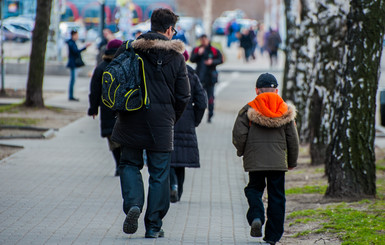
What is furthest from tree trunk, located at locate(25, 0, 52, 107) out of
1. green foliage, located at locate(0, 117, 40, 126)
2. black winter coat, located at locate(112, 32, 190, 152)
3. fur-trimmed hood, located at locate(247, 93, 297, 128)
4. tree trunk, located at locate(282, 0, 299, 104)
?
fur-trimmed hood, located at locate(247, 93, 297, 128)

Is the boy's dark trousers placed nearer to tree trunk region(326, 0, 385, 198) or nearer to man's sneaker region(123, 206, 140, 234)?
man's sneaker region(123, 206, 140, 234)

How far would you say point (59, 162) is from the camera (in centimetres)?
1080

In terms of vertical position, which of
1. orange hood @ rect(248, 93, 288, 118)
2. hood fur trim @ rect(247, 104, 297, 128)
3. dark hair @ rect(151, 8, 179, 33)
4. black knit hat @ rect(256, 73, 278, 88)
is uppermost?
dark hair @ rect(151, 8, 179, 33)

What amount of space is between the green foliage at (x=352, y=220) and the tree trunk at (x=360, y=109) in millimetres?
341

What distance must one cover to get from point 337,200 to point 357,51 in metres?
1.58

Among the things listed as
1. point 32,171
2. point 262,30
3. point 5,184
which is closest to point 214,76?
point 32,171

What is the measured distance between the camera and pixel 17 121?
15.0 m

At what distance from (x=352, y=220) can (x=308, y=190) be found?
6.88 feet

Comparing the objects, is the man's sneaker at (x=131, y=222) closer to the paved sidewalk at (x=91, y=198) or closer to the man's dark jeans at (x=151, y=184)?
the man's dark jeans at (x=151, y=184)

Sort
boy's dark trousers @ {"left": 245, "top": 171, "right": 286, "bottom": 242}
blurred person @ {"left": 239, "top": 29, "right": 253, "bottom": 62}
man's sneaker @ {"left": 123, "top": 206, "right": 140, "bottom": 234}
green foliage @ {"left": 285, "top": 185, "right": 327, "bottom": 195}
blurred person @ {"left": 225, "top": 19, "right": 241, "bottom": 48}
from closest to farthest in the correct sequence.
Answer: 1. man's sneaker @ {"left": 123, "top": 206, "right": 140, "bottom": 234}
2. boy's dark trousers @ {"left": 245, "top": 171, "right": 286, "bottom": 242}
3. green foliage @ {"left": 285, "top": 185, "right": 327, "bottom": 195}
4. blurred person @ {"left": 239, "top": 29, "right": 253, "bottom": 62}
5. blurred person @ {"left": 225, "top": 19, "right": 241, "bottom": 48}

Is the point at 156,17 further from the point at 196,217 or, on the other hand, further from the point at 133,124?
the point at 196,217

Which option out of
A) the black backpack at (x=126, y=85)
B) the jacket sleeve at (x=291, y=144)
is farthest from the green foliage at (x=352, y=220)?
the black backpack at (x=126, y=85)

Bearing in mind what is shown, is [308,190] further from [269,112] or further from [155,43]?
[155,43]

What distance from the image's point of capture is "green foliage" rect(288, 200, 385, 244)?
6.52 meters
